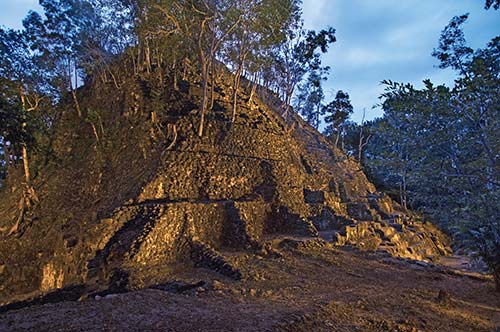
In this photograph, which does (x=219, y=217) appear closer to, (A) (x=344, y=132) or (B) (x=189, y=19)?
(B) (x=189, y=19)

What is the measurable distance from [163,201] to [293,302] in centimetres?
736

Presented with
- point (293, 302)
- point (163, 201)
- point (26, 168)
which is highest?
point (26, 168)

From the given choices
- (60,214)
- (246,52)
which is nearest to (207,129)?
(246,52)

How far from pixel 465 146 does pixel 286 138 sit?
44.7 feet

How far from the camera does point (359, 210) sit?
17781 millimetres

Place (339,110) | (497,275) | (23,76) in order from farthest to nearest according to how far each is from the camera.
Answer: (339,110)
(23,76)
(497,275)

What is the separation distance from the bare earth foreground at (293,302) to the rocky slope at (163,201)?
1516mm

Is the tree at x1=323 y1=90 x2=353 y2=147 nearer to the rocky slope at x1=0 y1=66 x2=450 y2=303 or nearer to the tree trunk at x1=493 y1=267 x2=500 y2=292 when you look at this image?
the rocky slope at x1=0 y1=66 x2=450 y2=303

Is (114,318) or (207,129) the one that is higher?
(207,129)

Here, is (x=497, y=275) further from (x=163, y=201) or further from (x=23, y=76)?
(x=23, y=76)

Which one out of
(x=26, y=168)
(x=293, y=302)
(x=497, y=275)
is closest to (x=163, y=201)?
(x=293, y=302)

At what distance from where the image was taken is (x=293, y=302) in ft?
19.4

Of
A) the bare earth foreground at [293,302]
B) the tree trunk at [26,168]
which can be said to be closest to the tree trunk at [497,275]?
the bare earth foreground at [293,302]

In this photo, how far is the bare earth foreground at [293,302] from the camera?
4320 mm
